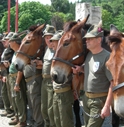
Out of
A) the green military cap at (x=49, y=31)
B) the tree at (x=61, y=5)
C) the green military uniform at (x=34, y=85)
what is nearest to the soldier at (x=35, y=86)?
the green military uniform at (x=34, y=85)

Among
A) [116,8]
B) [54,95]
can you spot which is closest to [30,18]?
[116,8]

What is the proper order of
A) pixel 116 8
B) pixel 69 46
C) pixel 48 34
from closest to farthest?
pixel 69 46 < pixel 48 34 < pixel 116 8

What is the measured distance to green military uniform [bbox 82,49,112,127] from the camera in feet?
12.8

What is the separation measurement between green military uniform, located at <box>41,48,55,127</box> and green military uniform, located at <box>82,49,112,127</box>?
143 cm

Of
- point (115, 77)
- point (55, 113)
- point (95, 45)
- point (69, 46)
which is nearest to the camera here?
point (115, 77)

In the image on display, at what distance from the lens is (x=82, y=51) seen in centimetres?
445

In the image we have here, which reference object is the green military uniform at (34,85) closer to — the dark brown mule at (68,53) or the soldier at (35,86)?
the soldier at (35,86)

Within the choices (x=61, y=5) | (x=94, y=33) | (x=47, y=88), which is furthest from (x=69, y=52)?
(x=61, y=5)

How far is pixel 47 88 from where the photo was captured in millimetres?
A: 5516

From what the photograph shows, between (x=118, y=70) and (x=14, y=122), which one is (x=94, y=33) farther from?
(x=14, y=122)

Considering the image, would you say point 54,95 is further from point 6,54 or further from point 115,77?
point 6,54

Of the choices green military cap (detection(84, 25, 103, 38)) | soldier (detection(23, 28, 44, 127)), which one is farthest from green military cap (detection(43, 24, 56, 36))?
green military cap (detection(84, 25, 103, 38))

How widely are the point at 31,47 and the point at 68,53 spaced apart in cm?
164

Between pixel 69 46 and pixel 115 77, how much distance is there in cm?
154
